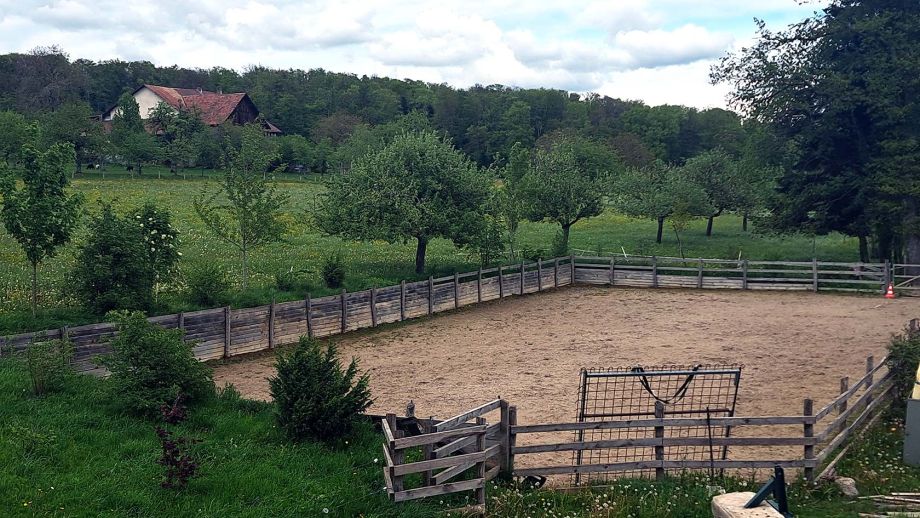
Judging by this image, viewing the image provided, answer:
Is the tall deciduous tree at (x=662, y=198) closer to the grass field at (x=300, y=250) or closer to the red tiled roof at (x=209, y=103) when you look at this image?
the grass field at (x=300, y=250)

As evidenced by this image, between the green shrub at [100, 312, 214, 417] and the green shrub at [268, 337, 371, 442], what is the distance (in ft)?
5.86

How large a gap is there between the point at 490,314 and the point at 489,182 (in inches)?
221

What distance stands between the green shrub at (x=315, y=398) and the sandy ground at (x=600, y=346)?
336 centimetres

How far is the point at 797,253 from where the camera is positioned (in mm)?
36000

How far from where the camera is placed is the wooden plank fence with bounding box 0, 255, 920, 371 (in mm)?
17609

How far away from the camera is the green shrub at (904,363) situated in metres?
13.4

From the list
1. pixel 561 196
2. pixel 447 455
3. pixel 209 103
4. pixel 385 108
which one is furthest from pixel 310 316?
pixel 385 108

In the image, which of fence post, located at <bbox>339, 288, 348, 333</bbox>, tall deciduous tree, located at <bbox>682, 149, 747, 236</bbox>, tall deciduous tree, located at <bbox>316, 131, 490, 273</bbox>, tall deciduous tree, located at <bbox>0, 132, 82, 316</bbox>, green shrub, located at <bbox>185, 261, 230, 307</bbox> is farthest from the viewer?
tall deciduous tree, located at <bbox>682, 149, 747, 236</bbox>

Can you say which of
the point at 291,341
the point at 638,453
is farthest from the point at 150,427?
the point at 291,341

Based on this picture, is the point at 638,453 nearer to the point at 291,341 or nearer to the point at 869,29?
the point at 291,341

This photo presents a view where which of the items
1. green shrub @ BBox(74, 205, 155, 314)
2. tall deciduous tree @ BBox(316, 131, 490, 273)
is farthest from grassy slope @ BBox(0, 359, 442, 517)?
tall deciduous tree @ BBox(316, 131, 490, 273)

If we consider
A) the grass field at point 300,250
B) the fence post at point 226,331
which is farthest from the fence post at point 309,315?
the fence post at point 226,331

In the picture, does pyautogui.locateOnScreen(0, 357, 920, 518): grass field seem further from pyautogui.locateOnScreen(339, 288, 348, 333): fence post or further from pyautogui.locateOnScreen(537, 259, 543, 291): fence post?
pyautogui.locateOnScreen(537, 259, 543, 291): fence post

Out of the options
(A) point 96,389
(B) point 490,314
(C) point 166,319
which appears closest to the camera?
(A) point 96,389
